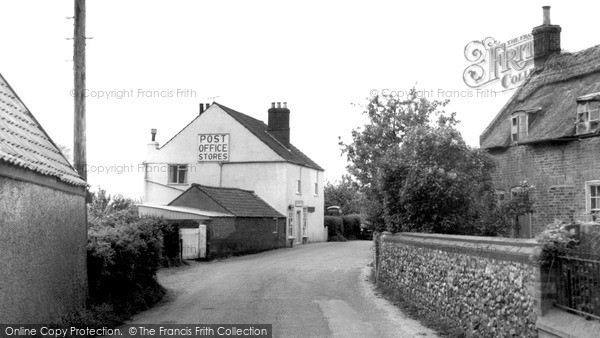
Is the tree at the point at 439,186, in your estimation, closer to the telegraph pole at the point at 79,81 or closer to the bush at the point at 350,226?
the telegraph pole at the point at 79,81

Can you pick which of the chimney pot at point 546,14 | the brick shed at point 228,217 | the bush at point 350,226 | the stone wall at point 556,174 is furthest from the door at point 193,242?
the bush at point 350,226

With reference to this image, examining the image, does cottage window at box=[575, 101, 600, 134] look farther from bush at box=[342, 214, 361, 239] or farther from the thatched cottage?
bush at box=[342, 214, 361, 239]

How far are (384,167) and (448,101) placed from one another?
13.5 m

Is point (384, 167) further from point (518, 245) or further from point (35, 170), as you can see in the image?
point (35, 170)

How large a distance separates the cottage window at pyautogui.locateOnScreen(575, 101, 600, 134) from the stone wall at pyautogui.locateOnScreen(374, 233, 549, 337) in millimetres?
7162

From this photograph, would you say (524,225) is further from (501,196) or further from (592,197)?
(592,197)

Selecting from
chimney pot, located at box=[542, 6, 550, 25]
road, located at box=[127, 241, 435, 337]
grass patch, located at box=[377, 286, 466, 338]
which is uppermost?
chimney pot, located at box=[542, 6, 550, 25]

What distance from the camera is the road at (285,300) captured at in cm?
1313

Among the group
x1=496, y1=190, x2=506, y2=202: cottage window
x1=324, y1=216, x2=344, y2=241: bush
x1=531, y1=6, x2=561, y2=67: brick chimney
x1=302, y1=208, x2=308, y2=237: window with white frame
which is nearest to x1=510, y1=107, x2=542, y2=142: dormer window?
x1=496, y1=190, x2=506, y2=202: cottage window

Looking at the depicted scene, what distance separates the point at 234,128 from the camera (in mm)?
41281

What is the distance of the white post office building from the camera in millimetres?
40938

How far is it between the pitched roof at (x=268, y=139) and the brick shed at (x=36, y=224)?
1072 inches

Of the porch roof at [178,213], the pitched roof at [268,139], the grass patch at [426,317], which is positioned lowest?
the grass patch at [426,317]

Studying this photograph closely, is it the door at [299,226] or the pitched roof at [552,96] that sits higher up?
the pitched roof at [552,96]
